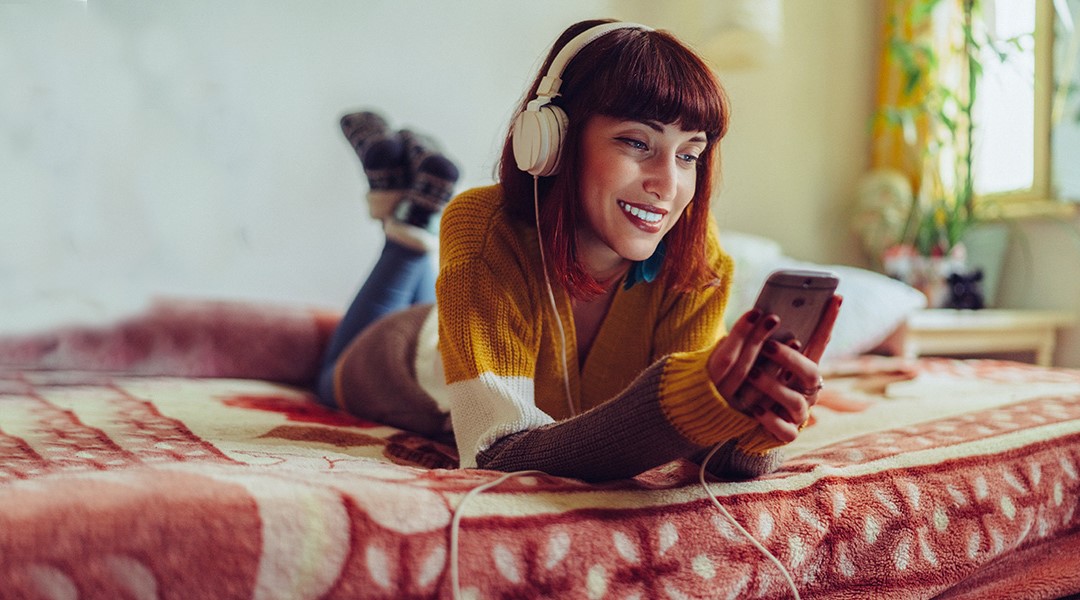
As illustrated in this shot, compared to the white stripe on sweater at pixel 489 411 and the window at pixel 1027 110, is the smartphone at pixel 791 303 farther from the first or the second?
the window at pixel 1027 110

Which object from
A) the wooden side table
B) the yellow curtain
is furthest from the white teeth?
the yellow curtain

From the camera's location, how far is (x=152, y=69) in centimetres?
176

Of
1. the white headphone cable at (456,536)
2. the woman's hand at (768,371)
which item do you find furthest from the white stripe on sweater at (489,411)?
the woman's hand at (768,371)

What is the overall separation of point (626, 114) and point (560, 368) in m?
0.29

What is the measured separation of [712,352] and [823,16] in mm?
2357

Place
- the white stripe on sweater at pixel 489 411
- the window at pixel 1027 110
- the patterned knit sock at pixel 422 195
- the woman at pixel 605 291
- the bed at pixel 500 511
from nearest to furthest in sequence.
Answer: the bed at pixel 500 511 → the woman at pixel 605 291 → the white stripe on sweater at pixel 489 411 → the patterned knit sock at pixel 422 195 → the window at pixel 1027 110

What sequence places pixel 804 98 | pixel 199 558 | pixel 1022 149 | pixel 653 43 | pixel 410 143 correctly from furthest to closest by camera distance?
pixel 804 98 → pixel 1022 149 → pixel 410 143 → pixel 653 43 → pixel 199 558

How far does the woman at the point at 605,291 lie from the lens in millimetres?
622

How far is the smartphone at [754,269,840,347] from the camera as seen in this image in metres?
0.57

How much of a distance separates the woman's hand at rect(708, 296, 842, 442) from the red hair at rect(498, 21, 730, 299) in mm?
284

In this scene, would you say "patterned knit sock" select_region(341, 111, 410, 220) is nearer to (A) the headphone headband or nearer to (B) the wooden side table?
(A) the headphone headband

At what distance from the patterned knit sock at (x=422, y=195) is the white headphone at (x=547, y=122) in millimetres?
584

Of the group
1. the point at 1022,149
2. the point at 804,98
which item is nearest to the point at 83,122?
the point at 804,98

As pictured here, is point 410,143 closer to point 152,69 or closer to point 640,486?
point 152,69
